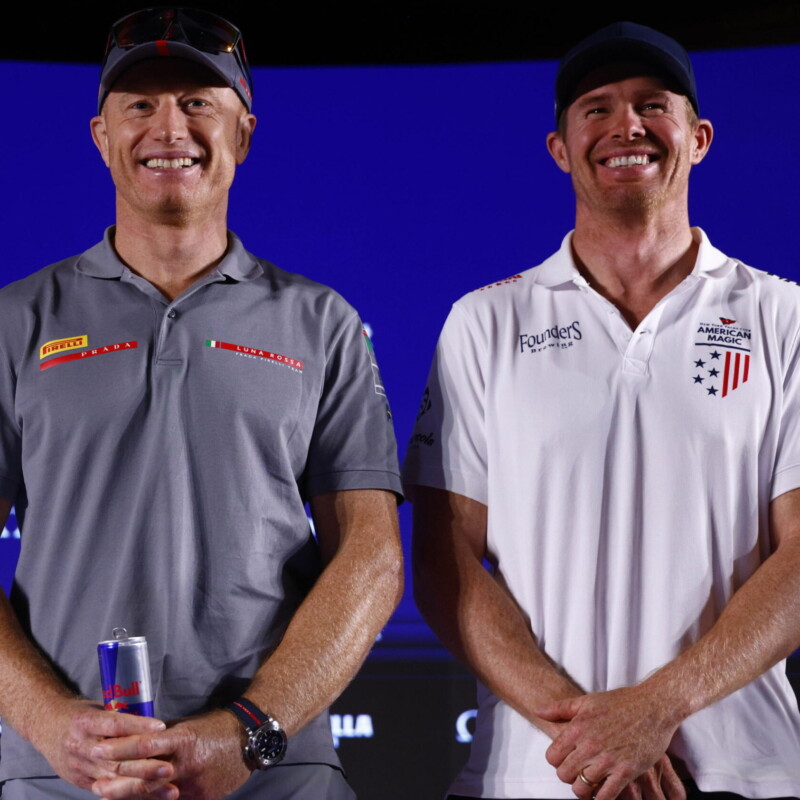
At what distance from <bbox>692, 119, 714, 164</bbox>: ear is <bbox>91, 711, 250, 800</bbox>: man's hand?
1.36 metres

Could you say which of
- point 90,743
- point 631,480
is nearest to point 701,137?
point 631,480

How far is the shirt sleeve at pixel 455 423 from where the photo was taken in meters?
2.00

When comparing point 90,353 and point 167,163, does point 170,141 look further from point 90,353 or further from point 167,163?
point 90,353

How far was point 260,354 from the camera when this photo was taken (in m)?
1.87

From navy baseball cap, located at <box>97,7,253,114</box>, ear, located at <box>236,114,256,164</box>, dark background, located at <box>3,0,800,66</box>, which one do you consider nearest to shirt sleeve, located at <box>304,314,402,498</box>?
ear, located at <box>236,114,256,164</box>

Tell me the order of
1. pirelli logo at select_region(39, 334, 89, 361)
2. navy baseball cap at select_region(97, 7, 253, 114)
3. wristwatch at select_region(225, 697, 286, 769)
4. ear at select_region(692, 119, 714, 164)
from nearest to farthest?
wristwatch at select_region(225, 697, 286, 769) → pirelli logo at select_region(39, 334, 89, 361) → navy baseball cap at select_region(97, 7, 253, 114) → ear at select_region(692, 119, 714, 164)

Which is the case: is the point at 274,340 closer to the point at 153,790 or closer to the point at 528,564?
the point at 528,564

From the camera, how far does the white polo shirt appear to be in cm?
182

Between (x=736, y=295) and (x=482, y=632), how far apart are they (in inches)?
29.9

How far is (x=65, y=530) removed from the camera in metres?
1.77

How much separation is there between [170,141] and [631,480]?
964mm

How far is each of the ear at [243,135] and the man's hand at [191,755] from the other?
3.26ft

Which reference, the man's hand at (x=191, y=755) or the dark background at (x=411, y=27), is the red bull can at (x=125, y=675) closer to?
the man's hand at (x=191, y=755)

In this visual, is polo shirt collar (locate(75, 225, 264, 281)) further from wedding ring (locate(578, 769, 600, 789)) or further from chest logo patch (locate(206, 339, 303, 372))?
wedding ring (locate(578, 769, 600, 789))
